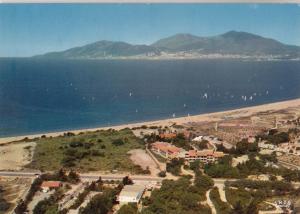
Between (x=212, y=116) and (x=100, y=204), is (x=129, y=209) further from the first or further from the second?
(x=212, y=116)

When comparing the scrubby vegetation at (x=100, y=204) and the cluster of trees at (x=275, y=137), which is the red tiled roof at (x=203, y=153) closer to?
the cluster of trees at (x=275, y=137)

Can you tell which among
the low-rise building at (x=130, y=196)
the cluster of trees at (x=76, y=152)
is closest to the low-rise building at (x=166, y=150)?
the cluster of trees at (x=76, y=152)

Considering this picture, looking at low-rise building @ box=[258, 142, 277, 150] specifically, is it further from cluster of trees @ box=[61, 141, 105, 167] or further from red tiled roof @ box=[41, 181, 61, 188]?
red tiled roof @ box=[41, 181, 61, 188]

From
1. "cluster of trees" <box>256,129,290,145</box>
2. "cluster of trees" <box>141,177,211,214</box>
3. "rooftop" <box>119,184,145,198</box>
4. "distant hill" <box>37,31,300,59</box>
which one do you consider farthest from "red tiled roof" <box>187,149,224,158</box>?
"distant hill" <box>37,31,300,59</box>

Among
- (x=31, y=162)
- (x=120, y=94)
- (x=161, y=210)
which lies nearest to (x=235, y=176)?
(x=161, y=210)

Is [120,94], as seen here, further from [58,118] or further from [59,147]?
[59,147]
